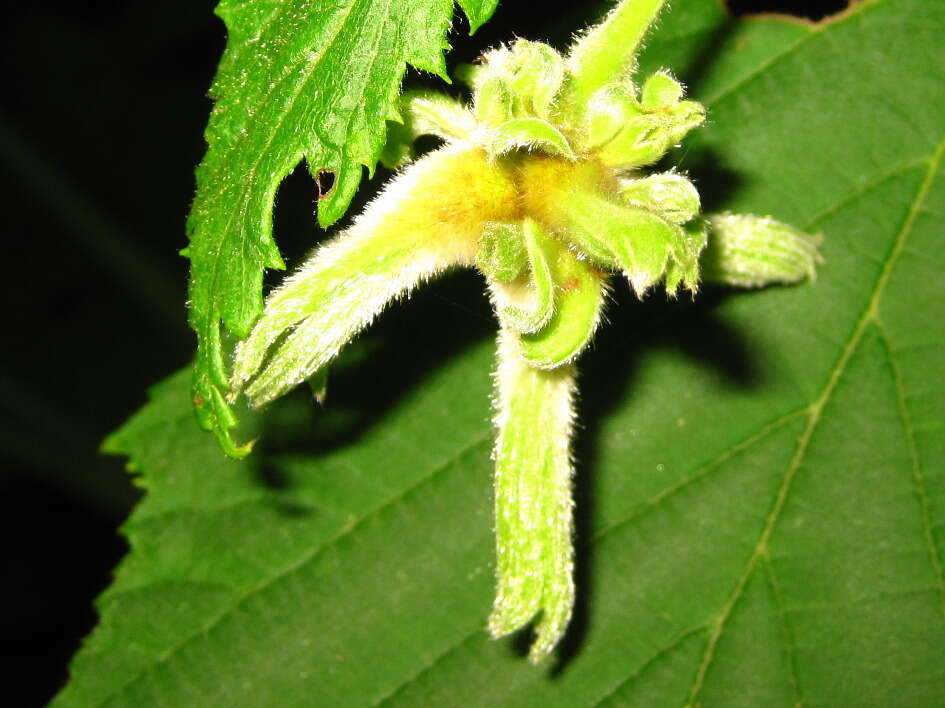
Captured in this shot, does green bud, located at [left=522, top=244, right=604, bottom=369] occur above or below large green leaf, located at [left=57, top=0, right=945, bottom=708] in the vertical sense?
above

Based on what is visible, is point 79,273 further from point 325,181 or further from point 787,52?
point 787,52

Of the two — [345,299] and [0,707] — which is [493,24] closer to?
[345,299]

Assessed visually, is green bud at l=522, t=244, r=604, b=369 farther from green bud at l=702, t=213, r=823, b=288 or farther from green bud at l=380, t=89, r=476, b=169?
green bud at l=702, t=213, r=823, b=288

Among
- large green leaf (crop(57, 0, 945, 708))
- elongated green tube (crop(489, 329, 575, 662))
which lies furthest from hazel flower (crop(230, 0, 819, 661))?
large green leaf (crop(57, 0, 945, 708))

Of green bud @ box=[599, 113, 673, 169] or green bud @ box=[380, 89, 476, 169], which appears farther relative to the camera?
green bud @ box=[380, 89, 476, 169]

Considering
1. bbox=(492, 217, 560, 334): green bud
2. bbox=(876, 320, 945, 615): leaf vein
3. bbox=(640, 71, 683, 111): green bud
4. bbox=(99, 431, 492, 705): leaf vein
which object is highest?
bbox=(640, 71, 683, 111): green bud

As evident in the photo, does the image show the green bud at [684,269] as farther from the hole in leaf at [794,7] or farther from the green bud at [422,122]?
the hole in leaf at [794,7]

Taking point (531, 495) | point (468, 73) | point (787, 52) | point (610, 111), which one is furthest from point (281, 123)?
point (787, 52)

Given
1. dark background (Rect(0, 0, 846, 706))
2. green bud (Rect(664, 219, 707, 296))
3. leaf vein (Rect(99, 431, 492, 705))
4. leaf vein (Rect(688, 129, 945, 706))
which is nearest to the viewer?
green bud (Rect(664, 219, 707, 296))

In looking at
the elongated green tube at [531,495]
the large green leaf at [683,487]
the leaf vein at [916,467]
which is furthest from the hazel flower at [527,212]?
the leaf vein at [916,467]
